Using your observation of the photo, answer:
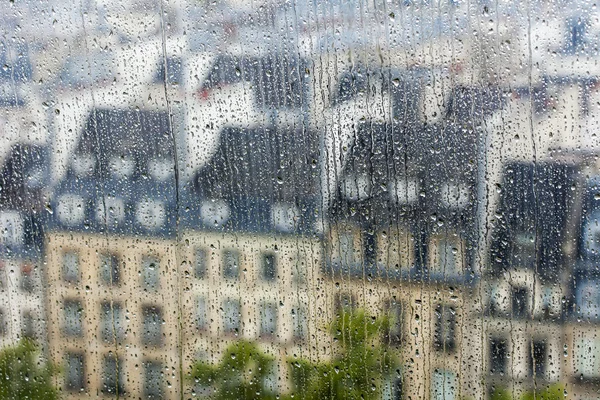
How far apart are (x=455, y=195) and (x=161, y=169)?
0.70 meters

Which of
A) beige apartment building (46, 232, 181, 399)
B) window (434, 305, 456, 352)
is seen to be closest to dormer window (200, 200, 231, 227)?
beige apartment building (46, 232, 181, 399)

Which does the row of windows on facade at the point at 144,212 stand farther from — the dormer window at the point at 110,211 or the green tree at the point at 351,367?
the green tree at the point at 351,367

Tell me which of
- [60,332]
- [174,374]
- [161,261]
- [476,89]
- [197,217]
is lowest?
[174,374]

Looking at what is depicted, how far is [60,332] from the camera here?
Answer: 1.65 meters

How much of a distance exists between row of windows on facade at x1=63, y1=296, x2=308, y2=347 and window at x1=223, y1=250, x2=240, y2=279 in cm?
6

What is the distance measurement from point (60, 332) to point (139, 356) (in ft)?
0.70

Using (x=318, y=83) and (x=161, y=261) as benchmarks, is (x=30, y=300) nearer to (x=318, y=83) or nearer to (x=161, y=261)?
(x=161, y=261)

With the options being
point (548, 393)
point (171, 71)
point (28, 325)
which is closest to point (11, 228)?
point (28, 325)

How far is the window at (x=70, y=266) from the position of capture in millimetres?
1629

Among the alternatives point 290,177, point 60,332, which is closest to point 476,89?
point 290,177

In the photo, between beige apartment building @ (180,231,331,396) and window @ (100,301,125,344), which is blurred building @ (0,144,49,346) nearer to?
window @ (100,301,125,344)

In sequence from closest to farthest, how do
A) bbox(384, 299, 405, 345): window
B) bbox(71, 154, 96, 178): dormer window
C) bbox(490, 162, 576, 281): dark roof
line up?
Answer: bbox(490, 162, 576, 281): dark roof, bbox(384, 299, 405, 345): window, bbox(71, 154, 96, 178): dormer window

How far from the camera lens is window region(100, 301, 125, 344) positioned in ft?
5.34

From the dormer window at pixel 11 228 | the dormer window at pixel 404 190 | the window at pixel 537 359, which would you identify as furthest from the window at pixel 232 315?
the window at pixel 537 359
